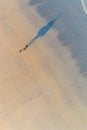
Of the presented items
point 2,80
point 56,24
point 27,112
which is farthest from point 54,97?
point 56,24

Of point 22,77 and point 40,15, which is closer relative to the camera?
point 22,77

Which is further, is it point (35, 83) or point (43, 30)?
point (43, 30)

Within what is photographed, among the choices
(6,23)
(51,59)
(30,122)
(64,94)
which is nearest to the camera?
(30,122)

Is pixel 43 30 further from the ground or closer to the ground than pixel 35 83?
further from the ground

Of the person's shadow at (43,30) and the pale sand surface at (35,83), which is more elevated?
the person's shadow at (43,30)

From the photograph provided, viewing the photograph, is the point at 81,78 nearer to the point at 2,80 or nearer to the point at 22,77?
the point at 22,77

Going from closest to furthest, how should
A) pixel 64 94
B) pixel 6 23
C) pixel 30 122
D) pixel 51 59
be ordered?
pixel 30 122 → pixel 64 94 → pixel 51 59 → pixel 6 23

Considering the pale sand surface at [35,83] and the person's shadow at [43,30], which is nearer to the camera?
the pale sand surface at [35,83]

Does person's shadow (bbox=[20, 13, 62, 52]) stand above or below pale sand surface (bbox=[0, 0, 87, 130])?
above
